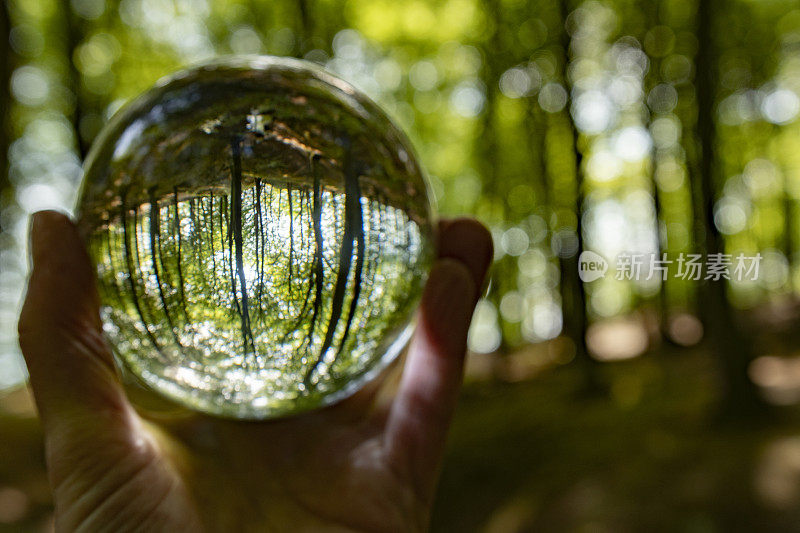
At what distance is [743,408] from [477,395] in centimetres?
729

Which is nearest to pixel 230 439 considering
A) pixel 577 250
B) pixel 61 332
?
pixel 61 332

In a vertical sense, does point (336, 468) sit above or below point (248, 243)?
below

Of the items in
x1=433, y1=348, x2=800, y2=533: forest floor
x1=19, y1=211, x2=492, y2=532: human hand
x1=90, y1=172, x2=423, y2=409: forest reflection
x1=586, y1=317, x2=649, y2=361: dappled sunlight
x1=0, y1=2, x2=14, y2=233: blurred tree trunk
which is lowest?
x1=586, y1=317, x2=649, y2=361: dappled sunlight

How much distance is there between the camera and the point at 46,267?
1.69m

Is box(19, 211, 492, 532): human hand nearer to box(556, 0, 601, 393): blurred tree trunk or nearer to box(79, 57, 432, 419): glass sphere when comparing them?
box(79, 57, 432, 419): glass sphere

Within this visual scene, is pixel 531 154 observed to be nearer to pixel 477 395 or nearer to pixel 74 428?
pixel 477 395

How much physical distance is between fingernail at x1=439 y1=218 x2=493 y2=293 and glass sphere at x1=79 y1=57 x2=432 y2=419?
1.49 ft

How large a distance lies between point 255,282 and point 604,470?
860 cm

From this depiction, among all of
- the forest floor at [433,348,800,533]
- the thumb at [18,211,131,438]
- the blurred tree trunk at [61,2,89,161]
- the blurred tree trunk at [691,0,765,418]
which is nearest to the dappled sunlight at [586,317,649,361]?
the forest floor at [433,348,800,533]

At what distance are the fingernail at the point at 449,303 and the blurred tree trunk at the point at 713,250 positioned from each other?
749cm

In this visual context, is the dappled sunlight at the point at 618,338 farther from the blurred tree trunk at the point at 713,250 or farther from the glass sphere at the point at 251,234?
the glass sphere at the point at 251,234

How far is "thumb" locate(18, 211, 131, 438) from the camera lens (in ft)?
5.50

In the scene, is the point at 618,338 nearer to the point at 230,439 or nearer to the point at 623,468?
the point at 623,468

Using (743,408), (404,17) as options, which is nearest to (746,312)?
(743,408)
